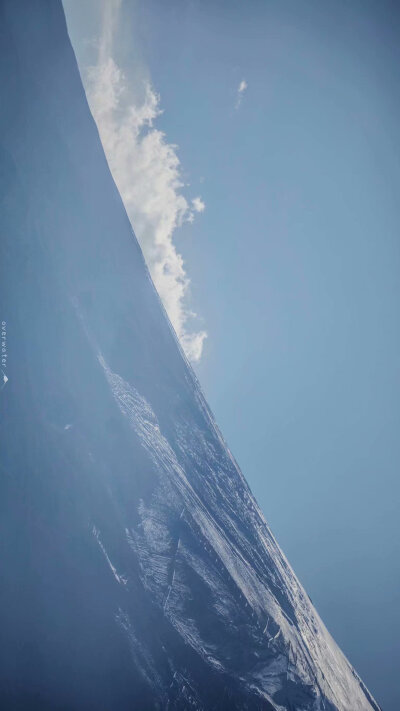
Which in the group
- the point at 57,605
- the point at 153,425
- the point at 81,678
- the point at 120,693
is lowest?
the point at 120,693

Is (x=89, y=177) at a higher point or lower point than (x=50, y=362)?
higher

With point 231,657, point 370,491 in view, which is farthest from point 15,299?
point 370,491

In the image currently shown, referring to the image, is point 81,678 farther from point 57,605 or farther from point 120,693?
point 57,605

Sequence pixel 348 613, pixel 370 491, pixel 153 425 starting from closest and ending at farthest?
1. pixel 153 425
2. pixel 348 613
3. pixel 370 491

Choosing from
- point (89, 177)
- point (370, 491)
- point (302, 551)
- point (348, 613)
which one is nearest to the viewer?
point (89, 177)

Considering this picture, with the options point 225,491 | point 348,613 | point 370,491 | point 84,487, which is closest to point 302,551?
point 348,613

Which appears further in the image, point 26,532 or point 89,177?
point 89,177
